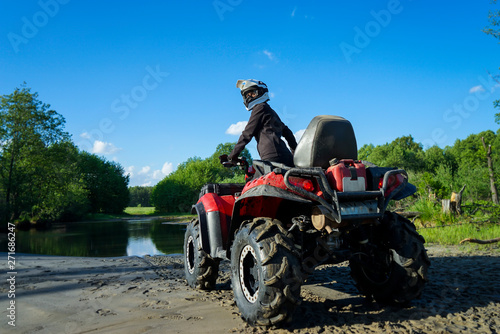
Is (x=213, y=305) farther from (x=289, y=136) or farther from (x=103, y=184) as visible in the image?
(x=103, y=184)

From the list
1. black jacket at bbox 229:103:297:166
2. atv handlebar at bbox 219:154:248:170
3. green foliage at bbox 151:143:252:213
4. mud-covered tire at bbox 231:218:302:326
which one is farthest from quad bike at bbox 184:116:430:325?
green foliage at bbox 151:143:252:213

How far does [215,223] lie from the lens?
4125mm

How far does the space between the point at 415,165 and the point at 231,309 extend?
49.3 m

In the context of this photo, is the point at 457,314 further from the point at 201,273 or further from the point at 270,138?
the point at 201,273

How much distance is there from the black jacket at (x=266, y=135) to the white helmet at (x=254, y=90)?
131 millimetres

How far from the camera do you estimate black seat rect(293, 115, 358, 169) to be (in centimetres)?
327

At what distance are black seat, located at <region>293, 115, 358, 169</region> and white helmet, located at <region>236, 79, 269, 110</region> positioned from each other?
3.44 ft

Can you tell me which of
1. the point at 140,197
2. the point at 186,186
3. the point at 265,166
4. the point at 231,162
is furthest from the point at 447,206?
the point at 140,197

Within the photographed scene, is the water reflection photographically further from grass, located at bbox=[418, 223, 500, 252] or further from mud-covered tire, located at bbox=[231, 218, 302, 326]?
mud-covered tire, located at bbox=[231, 218, 302, 326]

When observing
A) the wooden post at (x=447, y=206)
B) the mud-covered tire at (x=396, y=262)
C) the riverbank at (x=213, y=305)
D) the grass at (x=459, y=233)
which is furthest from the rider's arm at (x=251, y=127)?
the wooden post at (x=447, y=206)

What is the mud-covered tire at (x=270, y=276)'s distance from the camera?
2811 mm

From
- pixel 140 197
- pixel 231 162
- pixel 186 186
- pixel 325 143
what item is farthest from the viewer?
pixel 140 197

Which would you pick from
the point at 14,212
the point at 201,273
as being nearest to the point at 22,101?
the point at 14,212

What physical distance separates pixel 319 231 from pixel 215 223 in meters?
1.31
